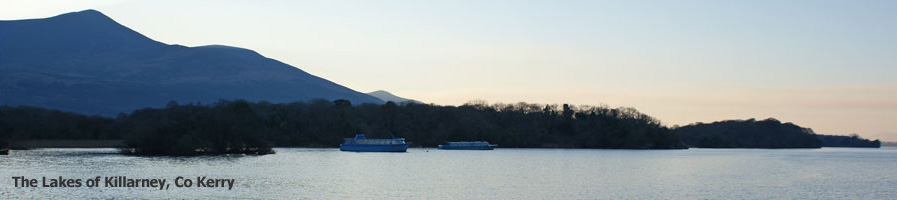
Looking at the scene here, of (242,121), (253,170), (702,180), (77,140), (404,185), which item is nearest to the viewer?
(404,185)

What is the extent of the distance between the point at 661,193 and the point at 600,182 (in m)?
11.4

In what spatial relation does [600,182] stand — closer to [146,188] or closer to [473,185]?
[473,185]

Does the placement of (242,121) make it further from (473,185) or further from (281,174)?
(473,185)

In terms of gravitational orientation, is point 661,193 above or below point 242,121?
Result: below

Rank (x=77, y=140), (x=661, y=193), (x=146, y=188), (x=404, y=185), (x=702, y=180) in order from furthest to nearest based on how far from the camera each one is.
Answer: (x=77, y=140) → (x=702, y=180) → (x=404, y=185) → (x=661, y=193) → (x=146, y=188)

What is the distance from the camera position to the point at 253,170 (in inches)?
3418

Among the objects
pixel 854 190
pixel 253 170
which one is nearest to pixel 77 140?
pixel 253 170

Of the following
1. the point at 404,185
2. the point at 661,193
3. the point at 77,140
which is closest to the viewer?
the point at 661,193

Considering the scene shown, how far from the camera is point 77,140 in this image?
184625 mm

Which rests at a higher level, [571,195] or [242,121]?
[242,121]

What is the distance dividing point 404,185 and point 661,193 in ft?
70.3

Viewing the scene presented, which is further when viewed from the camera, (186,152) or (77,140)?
(77,140)

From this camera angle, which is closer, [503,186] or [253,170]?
[503,186]

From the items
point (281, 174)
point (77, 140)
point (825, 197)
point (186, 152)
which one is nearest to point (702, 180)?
point (825, 197)
